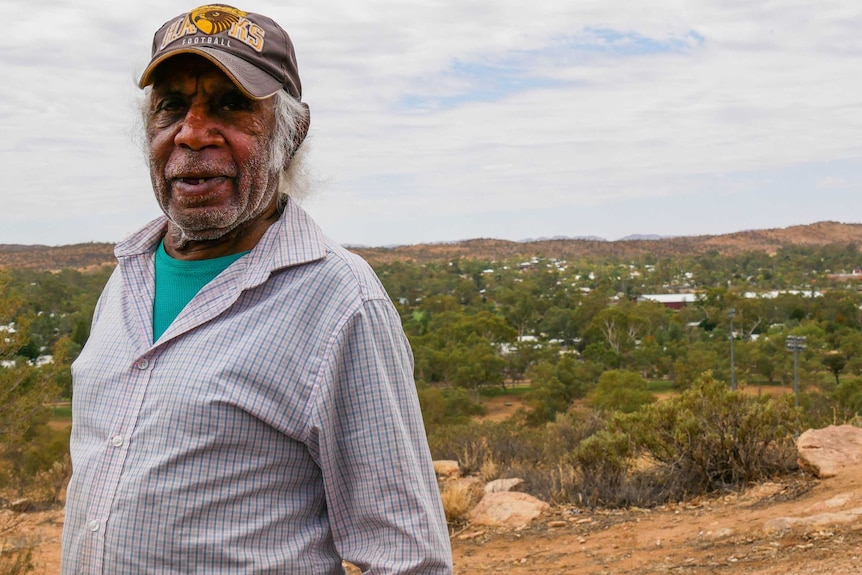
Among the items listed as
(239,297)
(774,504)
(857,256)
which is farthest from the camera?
(857,256)

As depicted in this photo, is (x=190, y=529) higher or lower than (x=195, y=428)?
lower

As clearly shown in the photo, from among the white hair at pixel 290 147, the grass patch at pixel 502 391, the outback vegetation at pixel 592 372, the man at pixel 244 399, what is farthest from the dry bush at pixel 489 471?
the grass patch at pixel 502 391

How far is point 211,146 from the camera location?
158cm

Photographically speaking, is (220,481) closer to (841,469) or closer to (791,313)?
(841,469)

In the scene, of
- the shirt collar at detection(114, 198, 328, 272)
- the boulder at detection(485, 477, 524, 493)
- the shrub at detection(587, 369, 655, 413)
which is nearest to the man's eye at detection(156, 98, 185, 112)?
the shirt collar at detection(114, 198, 328, 272)

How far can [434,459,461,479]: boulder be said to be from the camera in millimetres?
10469

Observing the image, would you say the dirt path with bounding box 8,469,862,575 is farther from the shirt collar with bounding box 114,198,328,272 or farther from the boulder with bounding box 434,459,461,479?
the shirt collar with bounding box 114,198,328,272

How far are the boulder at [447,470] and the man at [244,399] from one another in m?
9.09

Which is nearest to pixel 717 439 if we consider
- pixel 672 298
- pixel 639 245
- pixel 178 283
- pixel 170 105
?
pixel 178 283

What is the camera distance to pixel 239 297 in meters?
1.48

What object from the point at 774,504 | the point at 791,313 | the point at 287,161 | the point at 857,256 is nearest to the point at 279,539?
the point at 287,161

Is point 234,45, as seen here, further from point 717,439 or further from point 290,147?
point 717,439

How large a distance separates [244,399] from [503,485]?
791cm

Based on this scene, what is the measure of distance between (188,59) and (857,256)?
86.1 m
